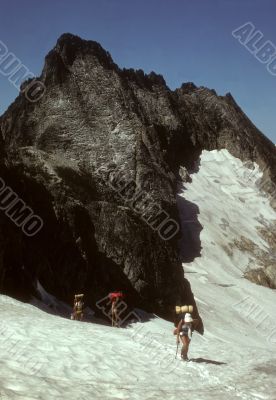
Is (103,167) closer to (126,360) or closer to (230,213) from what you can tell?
(230,213)

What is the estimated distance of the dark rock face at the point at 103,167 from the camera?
2786cm

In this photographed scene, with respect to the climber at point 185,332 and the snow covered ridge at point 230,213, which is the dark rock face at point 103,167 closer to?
the snow covered ridge at point 230,213

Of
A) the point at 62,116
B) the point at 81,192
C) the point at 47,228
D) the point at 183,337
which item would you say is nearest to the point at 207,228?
the point at 62,116

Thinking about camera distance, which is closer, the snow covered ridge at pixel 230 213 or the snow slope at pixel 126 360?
the snow slope at pixel 126 360

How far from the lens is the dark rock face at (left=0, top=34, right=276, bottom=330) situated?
27859 millimetres

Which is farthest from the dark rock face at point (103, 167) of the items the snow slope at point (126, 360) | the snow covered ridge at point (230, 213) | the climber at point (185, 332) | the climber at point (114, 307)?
the climber at point (185, 332)

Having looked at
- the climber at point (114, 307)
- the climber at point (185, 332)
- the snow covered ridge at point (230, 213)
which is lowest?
the climber at point (114, 307)

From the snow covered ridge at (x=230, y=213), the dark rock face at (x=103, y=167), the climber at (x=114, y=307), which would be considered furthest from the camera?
the snow covered ridge at (x=230, y=213)

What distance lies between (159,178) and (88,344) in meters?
37.8

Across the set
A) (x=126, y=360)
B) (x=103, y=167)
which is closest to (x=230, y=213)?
(x=103, y=167)

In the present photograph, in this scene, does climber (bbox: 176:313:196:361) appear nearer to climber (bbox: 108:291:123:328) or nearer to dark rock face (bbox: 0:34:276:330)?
climber (bbox: 108:291:123:328)

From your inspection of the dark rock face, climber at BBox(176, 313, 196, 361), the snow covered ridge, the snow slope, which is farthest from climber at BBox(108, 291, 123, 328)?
the snow covered ridge

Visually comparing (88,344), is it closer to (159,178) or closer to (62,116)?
(159,178)

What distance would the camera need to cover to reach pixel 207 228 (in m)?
60.7
